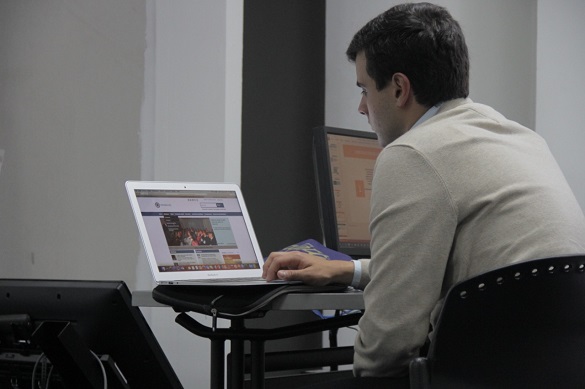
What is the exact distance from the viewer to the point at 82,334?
168 centimetres

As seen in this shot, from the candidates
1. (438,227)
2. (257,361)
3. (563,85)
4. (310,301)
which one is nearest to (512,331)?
(438,227)

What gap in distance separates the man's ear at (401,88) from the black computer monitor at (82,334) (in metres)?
0.64

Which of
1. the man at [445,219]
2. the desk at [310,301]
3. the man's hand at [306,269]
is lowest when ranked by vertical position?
the desk at [310,301]

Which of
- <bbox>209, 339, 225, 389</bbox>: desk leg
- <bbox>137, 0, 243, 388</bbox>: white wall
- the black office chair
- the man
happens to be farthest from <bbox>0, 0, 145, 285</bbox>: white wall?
the black office chair

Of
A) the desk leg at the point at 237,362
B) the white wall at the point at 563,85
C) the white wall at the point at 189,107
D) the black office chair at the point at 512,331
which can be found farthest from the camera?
the white wall at the point at 563,85

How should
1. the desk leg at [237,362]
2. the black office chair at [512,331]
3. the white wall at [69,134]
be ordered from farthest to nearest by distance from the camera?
the white wall at [69,134] → the desk leg at [237,362] → the black office chair at [512,331]

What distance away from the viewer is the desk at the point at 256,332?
5.28 ft

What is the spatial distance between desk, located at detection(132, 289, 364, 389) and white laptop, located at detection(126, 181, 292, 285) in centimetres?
9

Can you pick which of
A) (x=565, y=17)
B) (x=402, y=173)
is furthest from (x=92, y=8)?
(x=402, y=173)

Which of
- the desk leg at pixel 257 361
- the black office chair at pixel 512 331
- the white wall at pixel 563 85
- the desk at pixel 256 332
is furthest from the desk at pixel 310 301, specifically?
the white wall at pixel 563 85

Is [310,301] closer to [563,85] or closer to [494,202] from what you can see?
[494,202]

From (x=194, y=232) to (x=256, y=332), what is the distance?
1.18 ft

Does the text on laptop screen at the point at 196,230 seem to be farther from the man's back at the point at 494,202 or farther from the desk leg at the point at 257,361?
the man's back at the point at 494,202

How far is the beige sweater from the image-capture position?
1401 mm
